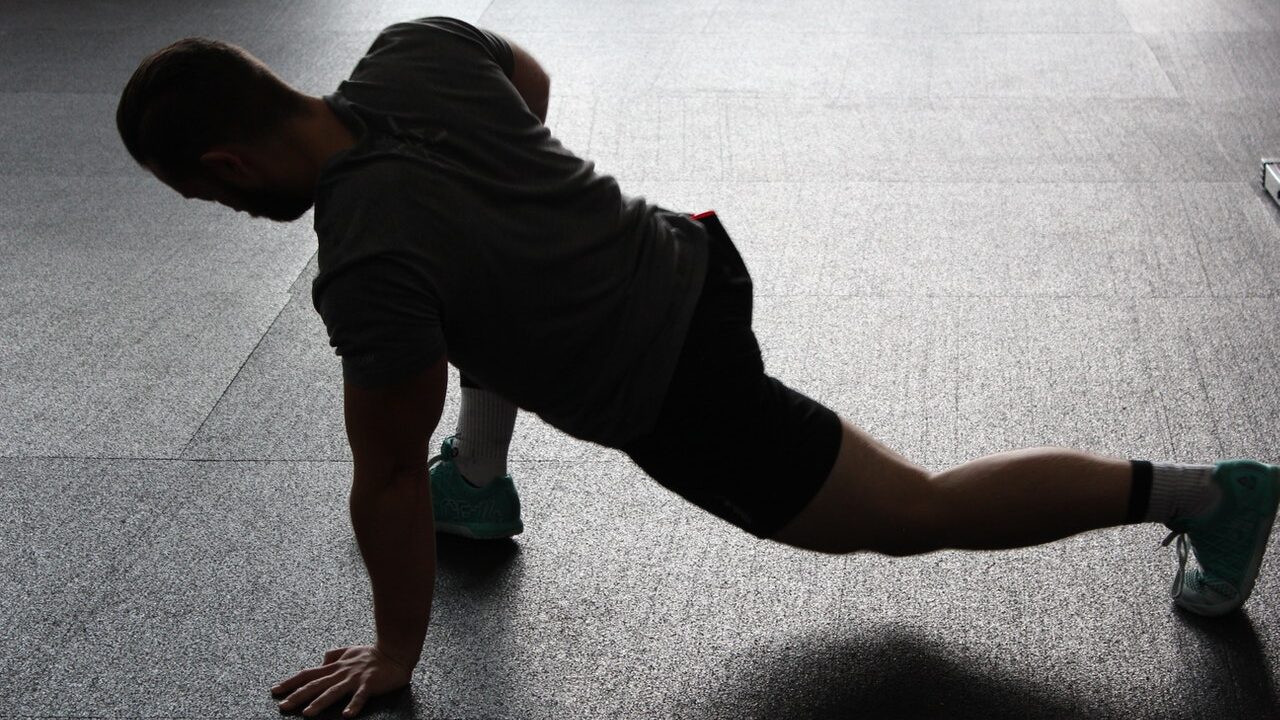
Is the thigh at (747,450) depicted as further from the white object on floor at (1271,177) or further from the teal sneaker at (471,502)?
the white object on floor at (1271,177)

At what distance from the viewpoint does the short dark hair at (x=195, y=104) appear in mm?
1147

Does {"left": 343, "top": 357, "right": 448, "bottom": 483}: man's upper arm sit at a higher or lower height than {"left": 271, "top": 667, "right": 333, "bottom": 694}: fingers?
higher

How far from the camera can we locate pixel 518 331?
1252 mm

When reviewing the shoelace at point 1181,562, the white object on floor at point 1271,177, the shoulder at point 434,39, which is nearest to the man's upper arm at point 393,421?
the shoulder at point 434,39

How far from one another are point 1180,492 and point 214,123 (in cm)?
106

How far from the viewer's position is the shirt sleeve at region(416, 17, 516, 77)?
4.30 feet

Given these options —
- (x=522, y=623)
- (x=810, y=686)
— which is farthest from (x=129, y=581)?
(x=810, y=686)

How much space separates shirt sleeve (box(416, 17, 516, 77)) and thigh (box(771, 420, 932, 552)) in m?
0.54

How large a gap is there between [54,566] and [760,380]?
1020mm

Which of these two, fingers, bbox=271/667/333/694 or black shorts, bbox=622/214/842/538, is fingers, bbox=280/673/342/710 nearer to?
fingers, bbox=271/667/333/694

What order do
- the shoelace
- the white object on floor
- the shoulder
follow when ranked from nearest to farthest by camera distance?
the shoulder → the shoelace → the white object on floor

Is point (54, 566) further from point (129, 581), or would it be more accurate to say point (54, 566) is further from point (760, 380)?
point (760, 380)

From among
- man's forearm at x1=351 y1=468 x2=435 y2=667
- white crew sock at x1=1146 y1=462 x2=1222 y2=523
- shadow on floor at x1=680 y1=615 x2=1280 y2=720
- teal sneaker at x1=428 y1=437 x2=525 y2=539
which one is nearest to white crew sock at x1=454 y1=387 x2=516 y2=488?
teal sneaker at x1=428 y1=437 x2=525 y2=539

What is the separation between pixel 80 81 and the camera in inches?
143
